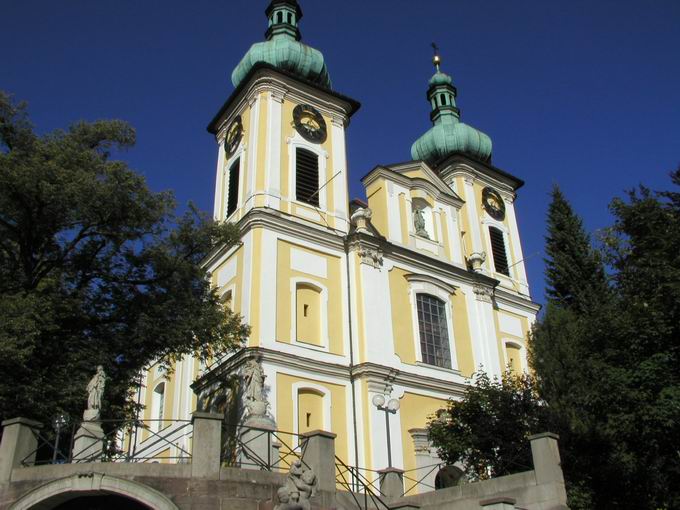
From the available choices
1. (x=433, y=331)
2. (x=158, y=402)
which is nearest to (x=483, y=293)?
(x=433, y=331)

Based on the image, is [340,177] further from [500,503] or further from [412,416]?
[500,503]

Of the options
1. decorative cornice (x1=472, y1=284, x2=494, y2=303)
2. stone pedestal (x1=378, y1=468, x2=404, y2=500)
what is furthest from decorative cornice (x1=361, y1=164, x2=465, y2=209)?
stone pedestal (x1=378, y1=468, x2=404, y2=500)

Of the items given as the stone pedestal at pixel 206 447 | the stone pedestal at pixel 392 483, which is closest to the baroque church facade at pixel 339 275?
→ the stone pedestal at pixel 392 483

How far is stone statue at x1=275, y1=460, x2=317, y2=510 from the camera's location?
11062 mm

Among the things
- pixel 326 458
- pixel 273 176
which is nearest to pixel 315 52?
pixel 273 176

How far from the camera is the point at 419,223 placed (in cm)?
2847

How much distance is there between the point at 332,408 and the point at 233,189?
10.1 metres

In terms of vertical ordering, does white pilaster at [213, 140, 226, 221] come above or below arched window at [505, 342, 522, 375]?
above

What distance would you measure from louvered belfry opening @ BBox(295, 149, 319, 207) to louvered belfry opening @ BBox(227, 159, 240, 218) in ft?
8.48

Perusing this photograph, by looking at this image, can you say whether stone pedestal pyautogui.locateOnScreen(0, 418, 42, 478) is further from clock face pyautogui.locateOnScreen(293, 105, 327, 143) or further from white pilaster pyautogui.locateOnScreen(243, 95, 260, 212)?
clock face pyautogui.locateOnScreen(293, 105, 327, 143)

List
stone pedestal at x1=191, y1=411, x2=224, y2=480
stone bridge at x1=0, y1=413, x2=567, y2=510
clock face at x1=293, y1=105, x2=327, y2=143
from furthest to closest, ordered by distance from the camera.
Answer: clock face at x1=293, y1=105, x2=327, y2=143
stone pedestal at x1=191, y1=411, x2=224, y2=480
stone bridge at x1=0, y1=413, x2=567, y2=510

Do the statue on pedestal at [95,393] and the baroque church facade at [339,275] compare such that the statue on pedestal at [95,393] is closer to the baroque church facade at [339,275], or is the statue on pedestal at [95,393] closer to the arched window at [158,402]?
the baroque church facade at [339,275]

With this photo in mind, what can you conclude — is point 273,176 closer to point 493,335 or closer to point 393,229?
point 393,229

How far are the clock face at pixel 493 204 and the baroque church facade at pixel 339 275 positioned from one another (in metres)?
0.32
